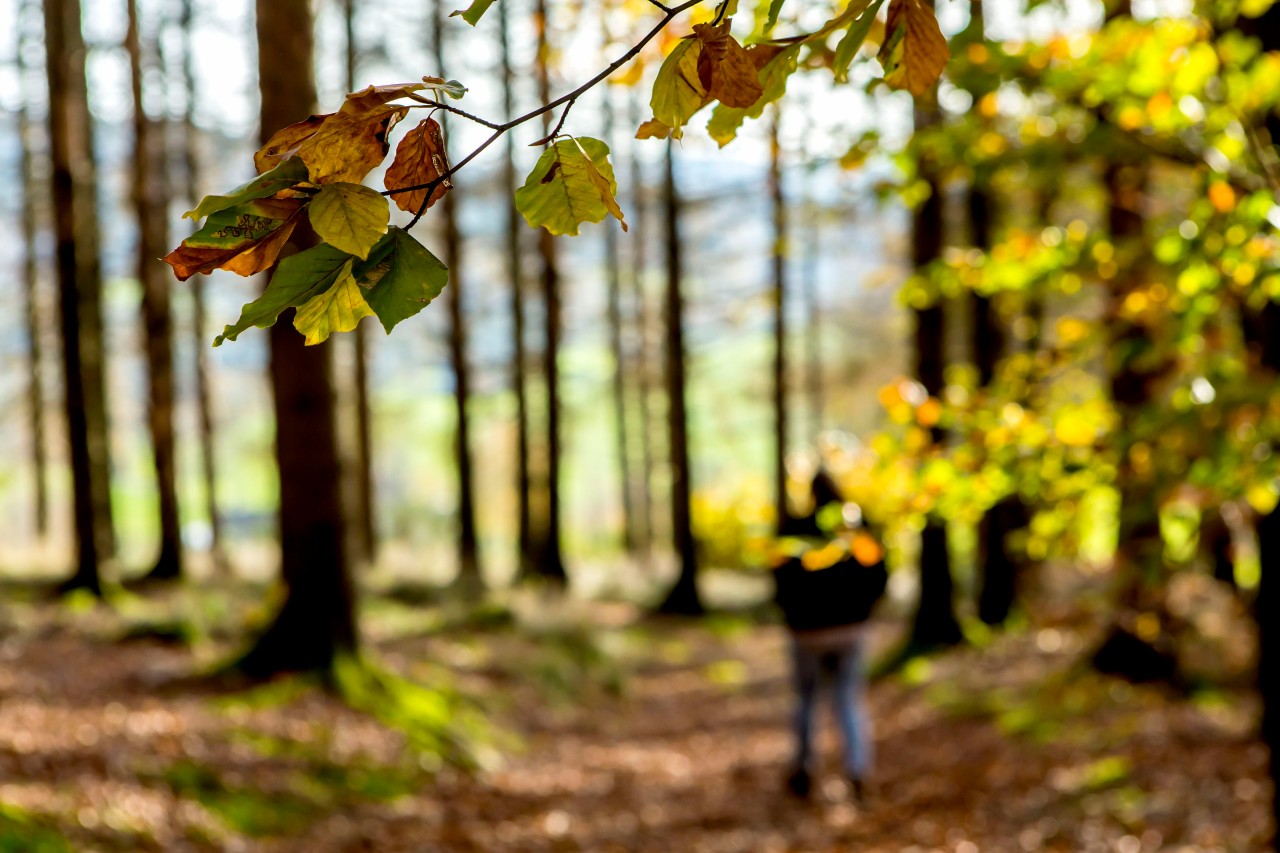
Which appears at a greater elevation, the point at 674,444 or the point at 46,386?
the point at 46,386

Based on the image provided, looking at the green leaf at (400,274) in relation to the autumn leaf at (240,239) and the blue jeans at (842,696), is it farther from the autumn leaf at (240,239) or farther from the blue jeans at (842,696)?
the blue jeans at (842,696)

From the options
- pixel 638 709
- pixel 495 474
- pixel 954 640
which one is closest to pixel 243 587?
pixel 638 709

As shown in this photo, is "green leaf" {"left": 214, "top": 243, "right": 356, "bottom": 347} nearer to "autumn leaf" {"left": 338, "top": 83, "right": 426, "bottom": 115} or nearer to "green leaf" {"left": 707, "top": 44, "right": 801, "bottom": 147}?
"autumn leaf" {"left": 338, "top": 83, "right": 426, "bottom": 115}

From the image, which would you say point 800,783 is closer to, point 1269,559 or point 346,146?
point 1269,559

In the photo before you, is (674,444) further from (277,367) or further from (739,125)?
(739,125)

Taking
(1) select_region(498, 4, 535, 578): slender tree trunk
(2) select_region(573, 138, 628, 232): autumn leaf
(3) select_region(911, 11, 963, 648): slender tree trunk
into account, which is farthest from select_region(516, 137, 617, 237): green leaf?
(1) select_region(498, 4, 535, 578): slender tree trunk

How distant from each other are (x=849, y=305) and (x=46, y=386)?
19.5 m

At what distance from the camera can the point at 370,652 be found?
807 centimetres

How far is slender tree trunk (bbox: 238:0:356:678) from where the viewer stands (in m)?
7.31

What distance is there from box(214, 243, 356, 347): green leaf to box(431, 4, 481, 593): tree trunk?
15.3m

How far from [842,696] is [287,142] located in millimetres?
5907

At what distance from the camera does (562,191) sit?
43.6 inches

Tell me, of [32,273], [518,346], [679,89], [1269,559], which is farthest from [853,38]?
[32,273]

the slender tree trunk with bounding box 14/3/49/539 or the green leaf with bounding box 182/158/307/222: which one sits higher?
the slender tree trunk with bounding box 14/3/49/539
